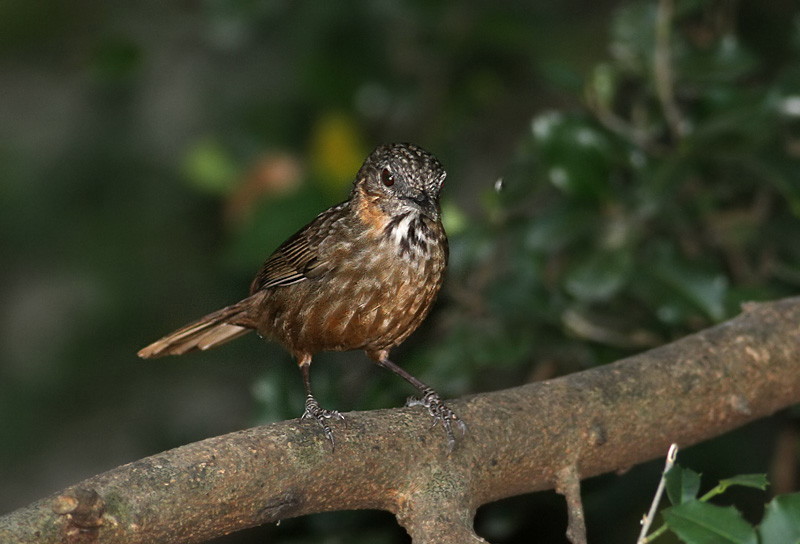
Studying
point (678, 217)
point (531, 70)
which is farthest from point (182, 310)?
point (678, 217)

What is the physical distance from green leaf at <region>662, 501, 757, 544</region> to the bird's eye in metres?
1.82

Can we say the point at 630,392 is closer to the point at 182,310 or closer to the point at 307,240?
the point at 307,240

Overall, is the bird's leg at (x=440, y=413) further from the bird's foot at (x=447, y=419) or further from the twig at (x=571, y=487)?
the twig at (x=571, y=487)

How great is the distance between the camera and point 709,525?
233 centimetres

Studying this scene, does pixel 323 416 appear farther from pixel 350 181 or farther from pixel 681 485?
pixel 350 181

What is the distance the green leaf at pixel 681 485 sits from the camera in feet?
8.30

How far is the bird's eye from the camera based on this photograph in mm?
3908

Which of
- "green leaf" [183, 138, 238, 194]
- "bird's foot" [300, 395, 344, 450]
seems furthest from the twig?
"green leaf" [183, 138, 238, 194]

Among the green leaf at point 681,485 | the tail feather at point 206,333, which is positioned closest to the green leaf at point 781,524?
the green leaf at point 681,485

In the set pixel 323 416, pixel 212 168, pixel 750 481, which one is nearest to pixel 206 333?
pixel 212 168

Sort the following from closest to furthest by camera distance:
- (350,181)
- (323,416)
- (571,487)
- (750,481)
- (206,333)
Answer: (750,481) < (323,416) < (571,487) < (206,333) < (350,181)

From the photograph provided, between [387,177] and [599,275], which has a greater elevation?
[387,177]

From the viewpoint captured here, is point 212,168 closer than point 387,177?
No

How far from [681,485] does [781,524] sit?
304mm
